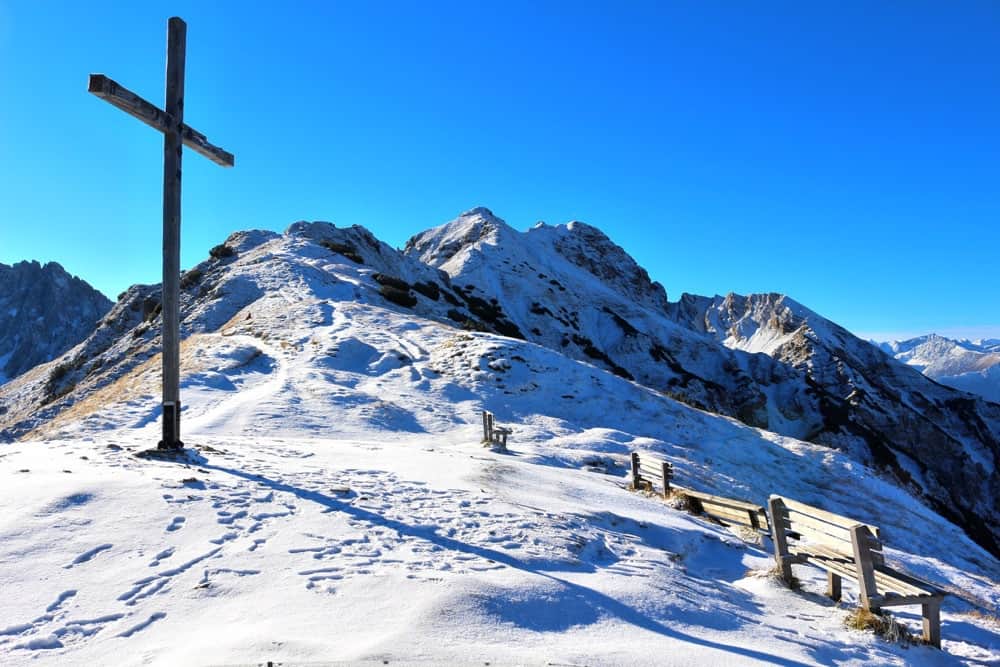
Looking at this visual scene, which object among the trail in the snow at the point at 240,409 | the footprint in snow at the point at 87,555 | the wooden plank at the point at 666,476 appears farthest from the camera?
the trail in the snow at the point at 240,409

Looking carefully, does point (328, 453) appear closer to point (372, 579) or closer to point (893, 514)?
point (372, 579)

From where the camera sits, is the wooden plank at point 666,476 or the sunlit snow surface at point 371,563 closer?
the sunlit snow surface at point 371,563

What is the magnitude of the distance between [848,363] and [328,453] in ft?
326

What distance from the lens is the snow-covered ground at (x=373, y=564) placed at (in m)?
5.00

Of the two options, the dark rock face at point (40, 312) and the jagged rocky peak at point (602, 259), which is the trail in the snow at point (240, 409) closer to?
the jagged rocky peak at point (602, 259)

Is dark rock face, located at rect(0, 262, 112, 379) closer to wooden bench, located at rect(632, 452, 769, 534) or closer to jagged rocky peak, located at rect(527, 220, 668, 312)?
jagged rocky peak, located at rect(527, 220, 668, 312)

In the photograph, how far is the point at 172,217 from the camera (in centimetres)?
1120

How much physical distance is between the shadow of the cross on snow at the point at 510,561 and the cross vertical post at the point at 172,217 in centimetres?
161

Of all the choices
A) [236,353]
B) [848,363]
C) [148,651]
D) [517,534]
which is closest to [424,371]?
[236,353]

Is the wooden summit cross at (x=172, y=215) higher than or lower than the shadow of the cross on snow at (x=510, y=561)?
higher

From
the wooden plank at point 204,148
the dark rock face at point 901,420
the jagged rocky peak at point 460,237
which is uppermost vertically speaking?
the jagged rocky peak at point 460,237

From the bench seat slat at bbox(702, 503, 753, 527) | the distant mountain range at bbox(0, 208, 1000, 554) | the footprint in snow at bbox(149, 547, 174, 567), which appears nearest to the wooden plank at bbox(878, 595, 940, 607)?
the bench seat slat at bbox(702, 503, 753, 527)

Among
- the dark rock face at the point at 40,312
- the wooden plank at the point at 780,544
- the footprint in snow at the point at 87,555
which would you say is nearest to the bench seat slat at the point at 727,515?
the wooden plank at the point at 780,544

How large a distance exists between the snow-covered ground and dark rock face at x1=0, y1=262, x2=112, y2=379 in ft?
619
